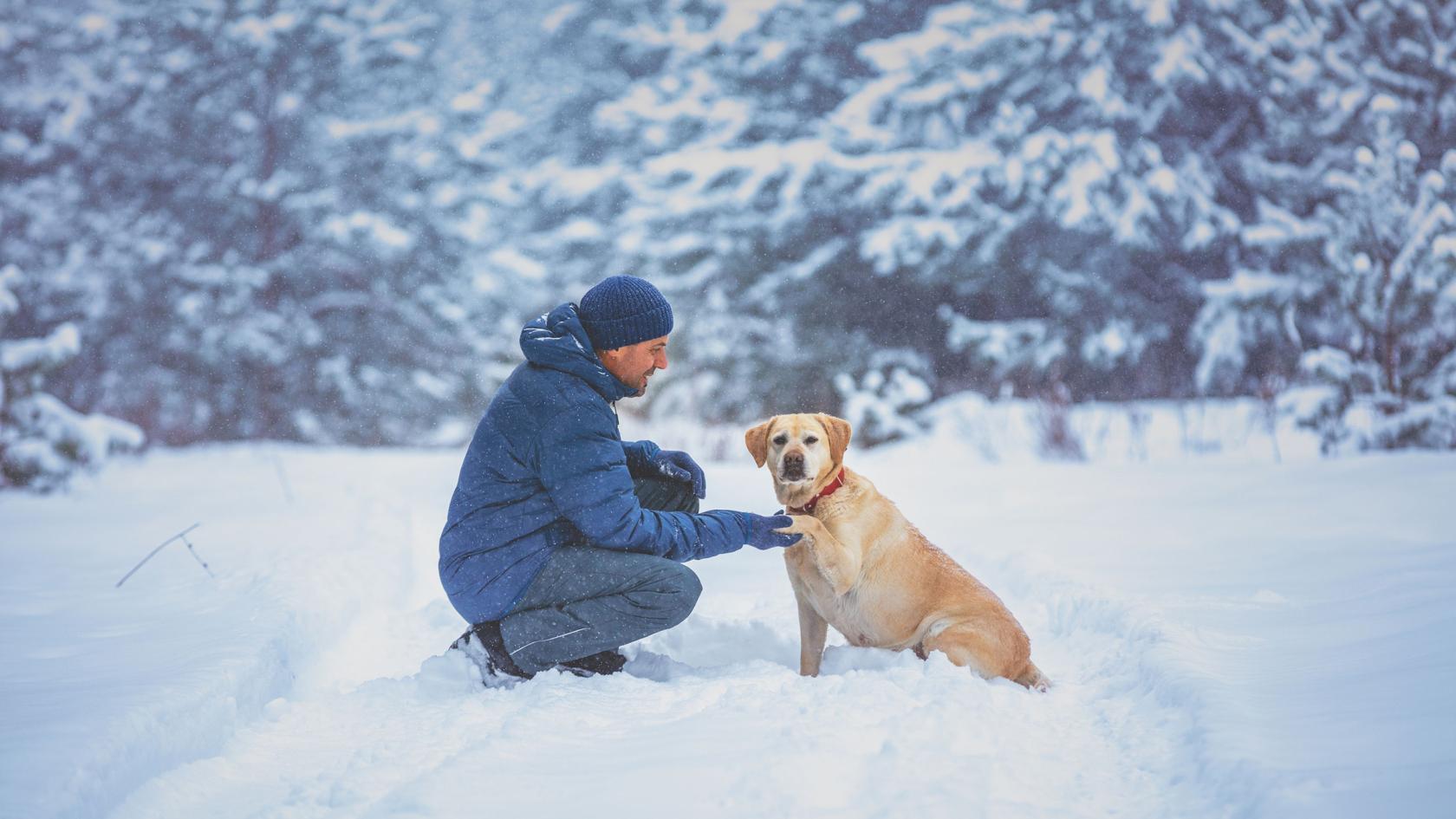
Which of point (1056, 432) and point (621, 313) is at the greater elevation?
point (621, 313)

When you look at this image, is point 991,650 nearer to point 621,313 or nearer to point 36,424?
point 621,313

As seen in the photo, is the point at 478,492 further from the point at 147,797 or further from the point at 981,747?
the point at 981,747

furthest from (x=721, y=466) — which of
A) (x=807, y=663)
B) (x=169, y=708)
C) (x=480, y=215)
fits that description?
(x=480, y=215)

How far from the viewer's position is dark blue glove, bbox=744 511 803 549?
318cm

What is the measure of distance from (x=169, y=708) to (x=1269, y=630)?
3497 mm

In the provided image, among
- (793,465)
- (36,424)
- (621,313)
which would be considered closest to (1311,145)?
(793,465)

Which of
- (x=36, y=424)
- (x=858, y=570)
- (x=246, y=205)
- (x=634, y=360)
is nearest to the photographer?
(x=634, y=360)

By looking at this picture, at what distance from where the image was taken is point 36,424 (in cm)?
893

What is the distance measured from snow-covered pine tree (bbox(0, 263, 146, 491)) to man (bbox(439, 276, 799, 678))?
25.2ft

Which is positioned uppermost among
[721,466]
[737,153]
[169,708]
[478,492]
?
[478,492]

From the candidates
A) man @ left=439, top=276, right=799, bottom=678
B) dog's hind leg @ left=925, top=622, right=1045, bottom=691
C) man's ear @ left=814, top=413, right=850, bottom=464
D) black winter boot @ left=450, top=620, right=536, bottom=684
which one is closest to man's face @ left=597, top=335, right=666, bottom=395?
man @ left=439, top=276, right=799, bottom=678

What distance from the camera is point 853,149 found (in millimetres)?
13578

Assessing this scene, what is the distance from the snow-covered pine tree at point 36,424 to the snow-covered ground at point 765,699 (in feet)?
12.5

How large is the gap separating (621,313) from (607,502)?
603 millimetres
